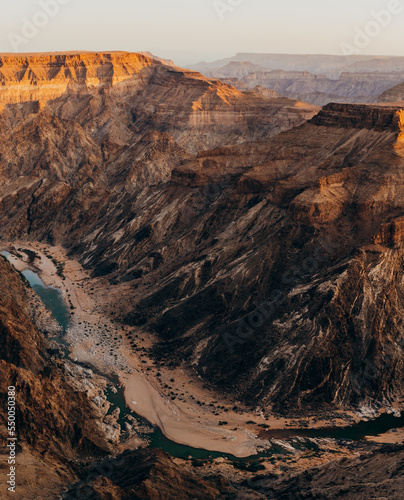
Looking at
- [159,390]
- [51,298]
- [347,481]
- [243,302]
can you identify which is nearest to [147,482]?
[347,481]

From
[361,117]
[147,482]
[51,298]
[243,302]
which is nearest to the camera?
[147,482]

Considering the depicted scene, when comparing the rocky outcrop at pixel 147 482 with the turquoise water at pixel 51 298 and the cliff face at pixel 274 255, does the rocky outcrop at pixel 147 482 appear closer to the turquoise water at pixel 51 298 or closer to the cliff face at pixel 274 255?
the cliff face at pixel 274 255

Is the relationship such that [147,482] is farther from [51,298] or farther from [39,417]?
[51,298]

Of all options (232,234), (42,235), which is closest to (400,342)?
(232,234)

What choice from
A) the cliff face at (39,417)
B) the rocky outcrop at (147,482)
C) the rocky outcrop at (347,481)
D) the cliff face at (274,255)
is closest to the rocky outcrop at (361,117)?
the cliff face at (274,255)

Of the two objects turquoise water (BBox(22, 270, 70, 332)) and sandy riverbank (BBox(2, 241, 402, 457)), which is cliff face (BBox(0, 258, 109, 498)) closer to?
sandy riverbank (BBox(2, 241, 402, 457))

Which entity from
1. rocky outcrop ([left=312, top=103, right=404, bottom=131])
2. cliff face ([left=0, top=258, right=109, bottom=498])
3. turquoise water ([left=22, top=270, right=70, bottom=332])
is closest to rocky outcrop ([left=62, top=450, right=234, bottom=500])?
cliff face ([left=0, top=258, right=109, bottom=498])
